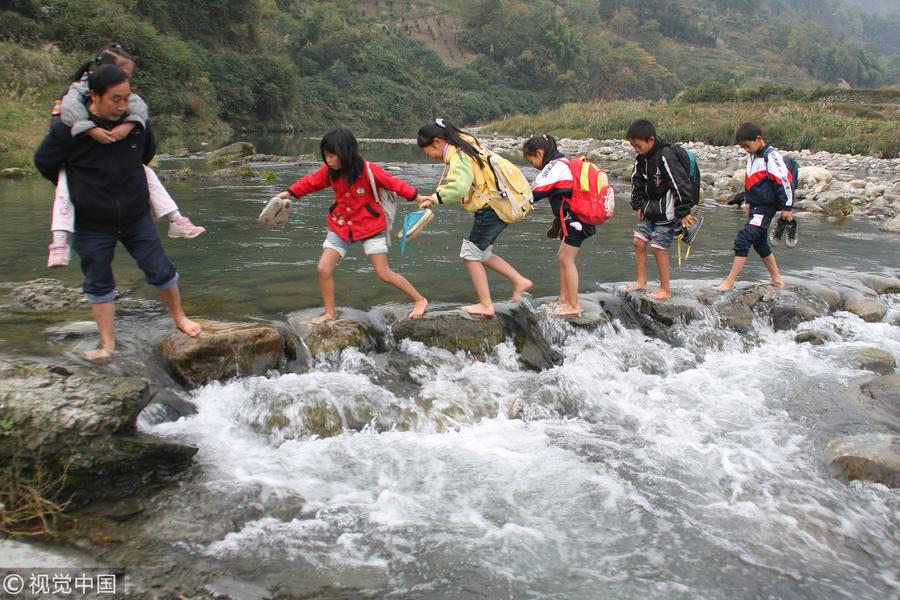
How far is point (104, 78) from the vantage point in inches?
148

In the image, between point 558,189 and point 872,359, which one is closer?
point 558,189

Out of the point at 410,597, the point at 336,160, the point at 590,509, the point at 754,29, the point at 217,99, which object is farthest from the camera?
the point at 754,29

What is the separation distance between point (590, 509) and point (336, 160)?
318cm

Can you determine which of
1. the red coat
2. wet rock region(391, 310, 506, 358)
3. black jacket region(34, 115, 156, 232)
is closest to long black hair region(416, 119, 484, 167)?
the red coat

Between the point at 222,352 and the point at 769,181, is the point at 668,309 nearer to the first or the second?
the point at 769,181

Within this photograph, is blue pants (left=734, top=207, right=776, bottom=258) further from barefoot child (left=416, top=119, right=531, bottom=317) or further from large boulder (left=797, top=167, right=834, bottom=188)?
large boulder (left=797, top=167, right=834, bottom=188)

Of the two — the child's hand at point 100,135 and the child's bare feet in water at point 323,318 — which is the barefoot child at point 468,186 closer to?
the child's bare feet in water at point 323,318

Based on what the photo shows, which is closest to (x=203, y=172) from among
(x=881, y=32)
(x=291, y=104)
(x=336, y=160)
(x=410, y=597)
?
(x=336, y=160)

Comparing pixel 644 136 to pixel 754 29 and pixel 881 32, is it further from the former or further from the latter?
pixel 881 32

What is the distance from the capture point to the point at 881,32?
189 m

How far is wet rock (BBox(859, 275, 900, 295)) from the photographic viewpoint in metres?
8.58

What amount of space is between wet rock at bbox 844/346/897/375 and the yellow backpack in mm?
3753

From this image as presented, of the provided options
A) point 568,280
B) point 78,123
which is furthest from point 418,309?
point 78,123

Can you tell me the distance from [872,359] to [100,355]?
6965 millimetres
